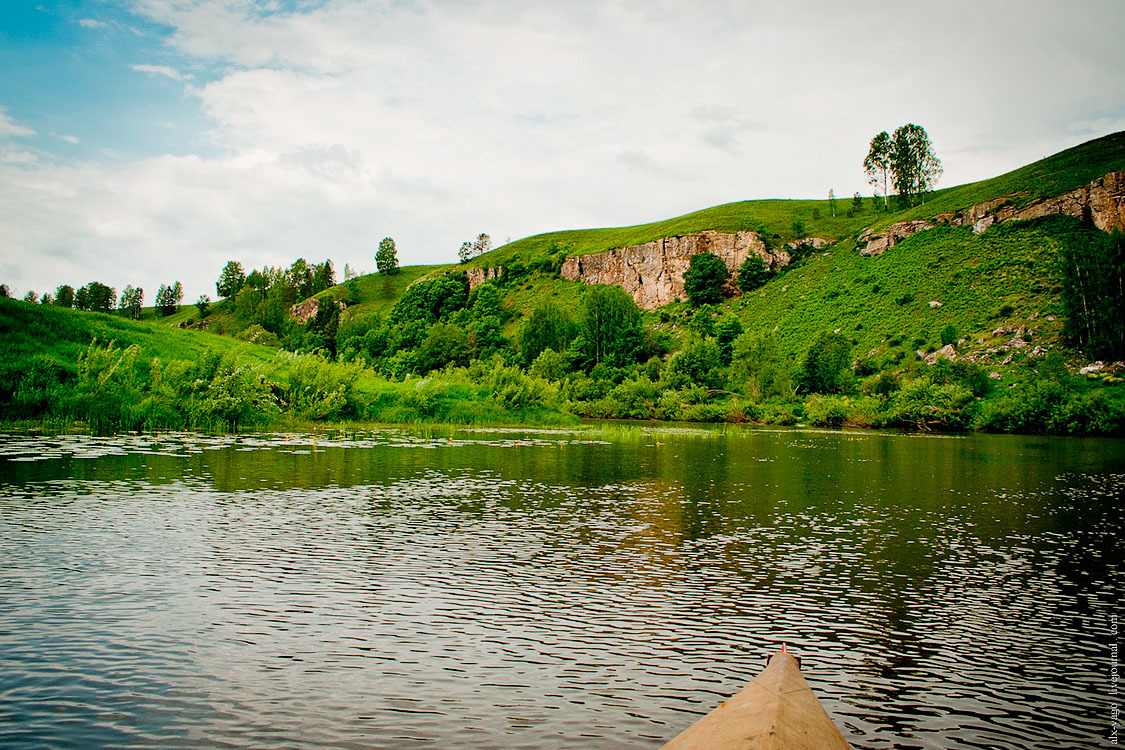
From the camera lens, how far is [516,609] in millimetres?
8461

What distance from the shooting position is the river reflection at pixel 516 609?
5625 mm

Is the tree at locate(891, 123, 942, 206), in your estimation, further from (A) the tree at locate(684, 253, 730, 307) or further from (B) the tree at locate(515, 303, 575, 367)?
(B) the tree at locate(515, 303, 575, 367)

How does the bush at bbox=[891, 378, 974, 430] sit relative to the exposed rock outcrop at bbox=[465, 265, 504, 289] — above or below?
below

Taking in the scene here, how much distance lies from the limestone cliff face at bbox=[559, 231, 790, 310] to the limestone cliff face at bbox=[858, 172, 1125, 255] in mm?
19347

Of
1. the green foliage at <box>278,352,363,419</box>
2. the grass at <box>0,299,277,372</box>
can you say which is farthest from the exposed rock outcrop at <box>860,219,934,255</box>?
the grass at <box>0,299,277,372</box>

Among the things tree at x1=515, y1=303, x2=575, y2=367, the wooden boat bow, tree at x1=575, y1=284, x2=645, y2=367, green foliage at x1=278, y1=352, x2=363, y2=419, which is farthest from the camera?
tree at x1=515, y1=303, x2=575, y2=367

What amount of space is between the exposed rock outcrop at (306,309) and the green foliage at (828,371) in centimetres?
13836

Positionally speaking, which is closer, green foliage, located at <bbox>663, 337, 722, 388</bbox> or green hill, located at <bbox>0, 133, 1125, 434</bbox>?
green hill, located at <bbox>0, 133, 1125, 434</bbox>

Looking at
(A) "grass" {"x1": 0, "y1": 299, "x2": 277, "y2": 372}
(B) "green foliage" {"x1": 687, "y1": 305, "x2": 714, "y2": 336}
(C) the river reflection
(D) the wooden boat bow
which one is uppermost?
(B) "green foliage" {"x1": 687, "y1": 305, "x2": 714, "y2": 336}

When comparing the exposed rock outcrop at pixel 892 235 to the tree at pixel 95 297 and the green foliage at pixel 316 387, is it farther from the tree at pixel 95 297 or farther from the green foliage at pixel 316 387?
the tree at pixel 95 297

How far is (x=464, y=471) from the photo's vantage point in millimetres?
21078

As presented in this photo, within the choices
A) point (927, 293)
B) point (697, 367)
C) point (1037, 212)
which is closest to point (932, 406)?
point (697, 367)

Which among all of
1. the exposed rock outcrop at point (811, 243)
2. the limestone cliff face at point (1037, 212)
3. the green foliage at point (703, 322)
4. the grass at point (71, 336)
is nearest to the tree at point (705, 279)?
the green foliage at point (703, 322)

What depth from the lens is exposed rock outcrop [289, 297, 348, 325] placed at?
613 feet
